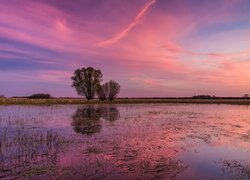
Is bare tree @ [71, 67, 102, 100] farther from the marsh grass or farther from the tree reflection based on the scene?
the marsh grass

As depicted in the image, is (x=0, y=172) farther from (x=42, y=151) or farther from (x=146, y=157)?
(x=146, y=157)

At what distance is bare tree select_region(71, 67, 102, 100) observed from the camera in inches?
3871

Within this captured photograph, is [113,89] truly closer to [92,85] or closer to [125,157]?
[92,85]

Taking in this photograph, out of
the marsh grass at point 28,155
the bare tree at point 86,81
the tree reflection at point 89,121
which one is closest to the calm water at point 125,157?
the marsh grass at point 28,155

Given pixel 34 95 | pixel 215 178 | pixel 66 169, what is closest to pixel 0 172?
pixel 66 169

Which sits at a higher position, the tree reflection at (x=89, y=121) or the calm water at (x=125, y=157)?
the tree reflection at (x=89, y=121)

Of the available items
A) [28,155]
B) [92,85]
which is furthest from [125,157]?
[92,85]

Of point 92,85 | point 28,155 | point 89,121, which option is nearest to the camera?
point 28,155

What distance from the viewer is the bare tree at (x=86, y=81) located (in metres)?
98.3

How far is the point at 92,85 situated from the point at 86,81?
8.21 feet

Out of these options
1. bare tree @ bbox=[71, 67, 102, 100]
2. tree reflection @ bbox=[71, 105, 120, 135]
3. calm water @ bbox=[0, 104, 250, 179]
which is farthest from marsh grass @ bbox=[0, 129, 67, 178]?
bare tree @ bbox=[71, 67, 102, 100]

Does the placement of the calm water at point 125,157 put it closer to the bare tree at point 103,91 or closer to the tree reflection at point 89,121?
the tree reflection at point 89,121

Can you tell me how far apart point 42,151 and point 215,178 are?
8354 millimetres

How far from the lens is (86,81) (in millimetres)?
98812
